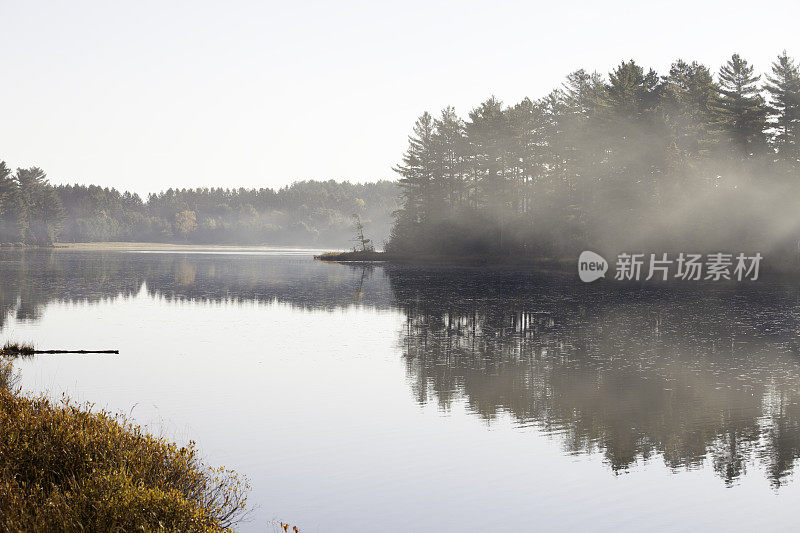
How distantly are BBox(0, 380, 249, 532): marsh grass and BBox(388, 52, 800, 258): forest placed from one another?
6502cm

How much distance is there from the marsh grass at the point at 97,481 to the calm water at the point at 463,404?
0.83 m

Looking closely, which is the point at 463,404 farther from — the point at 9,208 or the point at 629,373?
the point at 9,208

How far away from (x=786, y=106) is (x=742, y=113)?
436 centimetres

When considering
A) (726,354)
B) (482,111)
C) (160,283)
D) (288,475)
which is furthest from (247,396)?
(482,111)

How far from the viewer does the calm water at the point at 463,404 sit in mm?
9945

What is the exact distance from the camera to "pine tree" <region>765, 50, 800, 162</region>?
7044 cm

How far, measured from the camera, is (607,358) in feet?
72.8

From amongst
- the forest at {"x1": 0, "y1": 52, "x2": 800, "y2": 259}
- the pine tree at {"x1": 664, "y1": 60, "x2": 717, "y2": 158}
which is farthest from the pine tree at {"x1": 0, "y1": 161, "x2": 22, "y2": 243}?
the pine tree at {"x1": 664, "y1": 60, "x2": 717, "y2": 158}

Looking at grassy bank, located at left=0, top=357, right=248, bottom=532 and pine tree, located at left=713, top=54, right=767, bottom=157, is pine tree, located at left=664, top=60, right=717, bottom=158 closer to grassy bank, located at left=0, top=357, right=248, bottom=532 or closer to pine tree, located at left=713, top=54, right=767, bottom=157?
pine tree, located at left=713, top=54, right=767, bottom=157

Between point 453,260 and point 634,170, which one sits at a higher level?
point 634,170

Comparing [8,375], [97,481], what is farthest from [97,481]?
[8,375]

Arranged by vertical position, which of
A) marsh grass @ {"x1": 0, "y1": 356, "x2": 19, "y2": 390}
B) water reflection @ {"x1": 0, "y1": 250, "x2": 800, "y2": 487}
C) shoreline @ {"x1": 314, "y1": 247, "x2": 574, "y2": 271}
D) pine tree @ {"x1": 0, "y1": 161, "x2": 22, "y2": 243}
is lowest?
marsh grass @ {"x1": 0, "y1": 356, "x2": 19, "y2": 390}

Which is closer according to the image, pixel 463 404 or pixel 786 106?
pixel 463 404

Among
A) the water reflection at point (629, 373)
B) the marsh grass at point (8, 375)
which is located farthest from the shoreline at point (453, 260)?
the marsh grass at point (8, 375)
